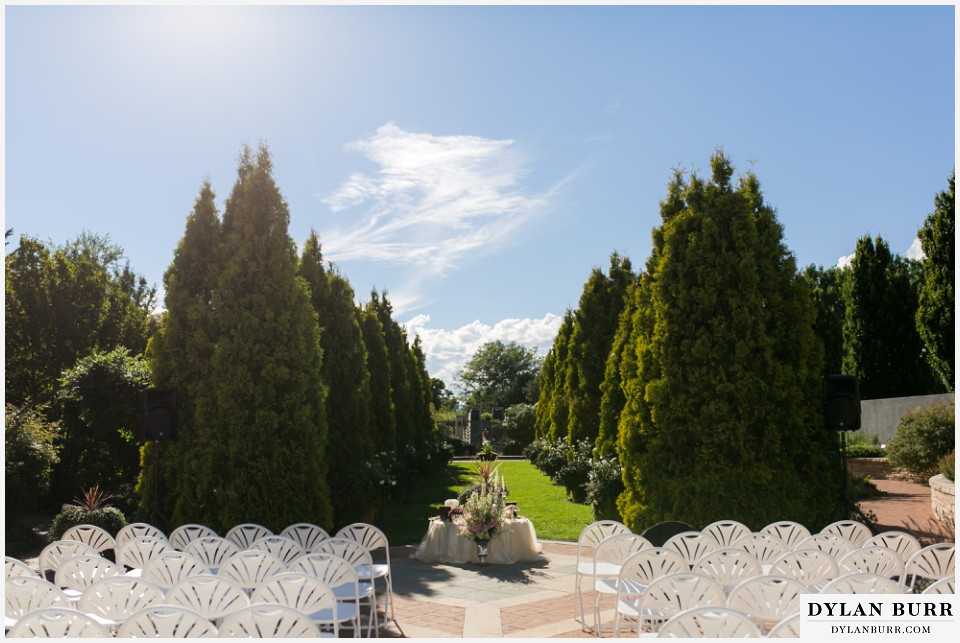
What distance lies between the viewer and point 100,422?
10969mm

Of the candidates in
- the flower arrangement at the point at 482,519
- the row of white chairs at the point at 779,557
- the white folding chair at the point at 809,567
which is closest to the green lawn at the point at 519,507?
the flower arrangement at the point at 482,519

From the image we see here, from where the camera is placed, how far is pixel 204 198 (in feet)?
32.9

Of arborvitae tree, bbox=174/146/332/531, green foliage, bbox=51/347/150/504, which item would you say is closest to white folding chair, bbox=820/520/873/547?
arborvitae tree, bbox=174/146/332/531

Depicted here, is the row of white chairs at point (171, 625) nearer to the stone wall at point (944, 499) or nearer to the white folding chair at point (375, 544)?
the white folding chair at point (375, 544)

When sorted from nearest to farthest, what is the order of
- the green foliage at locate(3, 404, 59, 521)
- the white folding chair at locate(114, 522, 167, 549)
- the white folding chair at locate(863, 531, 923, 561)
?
1. the white folding chair at locate(863, 531, 923, 561)
2. the white folding chair at locate(114, 522, 167, 549)
3. the green foliage at locate(3, 404, 59, 521)

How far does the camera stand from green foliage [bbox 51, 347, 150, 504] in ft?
36.2

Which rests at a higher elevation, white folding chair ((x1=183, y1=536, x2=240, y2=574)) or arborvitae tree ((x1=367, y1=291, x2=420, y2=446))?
arborvitae tree ((x1=367, y1=291, x2=420, y2=446))

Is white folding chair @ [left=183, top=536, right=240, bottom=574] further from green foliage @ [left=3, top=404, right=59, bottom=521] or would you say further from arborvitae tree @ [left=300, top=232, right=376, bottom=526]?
green foliage @ [left=3, top=404, right=59, bottom=521]

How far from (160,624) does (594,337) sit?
13.9 metres

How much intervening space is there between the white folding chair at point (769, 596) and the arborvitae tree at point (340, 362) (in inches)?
332

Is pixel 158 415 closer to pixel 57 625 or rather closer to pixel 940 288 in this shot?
pixel 57 625

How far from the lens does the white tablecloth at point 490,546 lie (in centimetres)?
937

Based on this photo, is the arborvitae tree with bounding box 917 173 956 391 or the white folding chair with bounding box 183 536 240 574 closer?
the white folding chair with bounding box 183 536 240 574

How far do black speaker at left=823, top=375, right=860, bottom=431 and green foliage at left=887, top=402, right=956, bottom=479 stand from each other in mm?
7846
